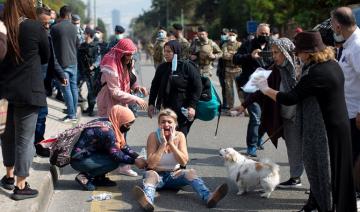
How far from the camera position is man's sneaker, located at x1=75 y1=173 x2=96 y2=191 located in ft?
21.9

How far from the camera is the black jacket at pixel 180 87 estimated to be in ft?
23.7

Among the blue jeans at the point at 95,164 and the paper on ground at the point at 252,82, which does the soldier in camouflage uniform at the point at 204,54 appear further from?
the blue jeans at the point at 95,164

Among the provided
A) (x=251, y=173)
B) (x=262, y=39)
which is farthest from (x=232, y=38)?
(x=251, y=173)

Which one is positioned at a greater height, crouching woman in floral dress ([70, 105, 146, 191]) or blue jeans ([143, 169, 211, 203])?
crouching woman in floral dress ([70, 105, 146, 191])

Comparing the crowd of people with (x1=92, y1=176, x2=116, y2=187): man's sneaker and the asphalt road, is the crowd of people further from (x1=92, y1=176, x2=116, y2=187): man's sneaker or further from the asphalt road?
the asphalt road

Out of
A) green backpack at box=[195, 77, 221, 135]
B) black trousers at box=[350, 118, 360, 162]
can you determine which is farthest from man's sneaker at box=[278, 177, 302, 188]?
green backpack at box=[195, 77, 221, 135]

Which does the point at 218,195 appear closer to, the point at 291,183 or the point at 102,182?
the point at 291,183

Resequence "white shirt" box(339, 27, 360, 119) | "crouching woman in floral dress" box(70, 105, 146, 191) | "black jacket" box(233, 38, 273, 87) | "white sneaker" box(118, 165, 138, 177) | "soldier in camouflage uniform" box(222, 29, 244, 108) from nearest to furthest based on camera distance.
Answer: "white shirt" box(339, 27, 360, 119), "crouching woman in floral dress" box(70, 105, 146, 191), "white sneaker" box(118, 165, 138, 177), "black jacket" box(233, 38, 273, 87), "soldier in camouflage uniform" box(222, 29, 244, 108)

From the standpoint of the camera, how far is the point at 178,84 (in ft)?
23.7

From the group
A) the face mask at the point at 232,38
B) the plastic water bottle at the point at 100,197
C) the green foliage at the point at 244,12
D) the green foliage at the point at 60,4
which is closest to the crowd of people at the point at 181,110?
the plastic water bottle at the point at 100,197

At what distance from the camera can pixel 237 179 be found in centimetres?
652

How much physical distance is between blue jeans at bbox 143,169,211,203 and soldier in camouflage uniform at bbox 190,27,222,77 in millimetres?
6648

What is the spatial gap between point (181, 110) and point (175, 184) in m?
1.09

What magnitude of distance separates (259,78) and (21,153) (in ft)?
7.68
